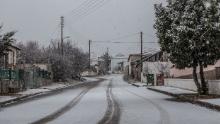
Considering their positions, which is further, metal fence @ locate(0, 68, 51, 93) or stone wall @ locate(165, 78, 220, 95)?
metal fence @ locate(0, 68, 51, 93)

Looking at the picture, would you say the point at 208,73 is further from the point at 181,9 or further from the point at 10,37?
the point at 10,37

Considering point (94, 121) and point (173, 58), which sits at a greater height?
point (173, 58)

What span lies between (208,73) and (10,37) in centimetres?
1575

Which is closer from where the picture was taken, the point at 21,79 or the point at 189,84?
the point at 189,84

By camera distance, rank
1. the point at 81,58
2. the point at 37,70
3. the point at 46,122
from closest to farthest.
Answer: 1. the point at 46,122
2. the point at 37,70
3. the point at 81,58

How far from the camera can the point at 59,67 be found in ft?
276

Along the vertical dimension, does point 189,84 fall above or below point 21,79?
below

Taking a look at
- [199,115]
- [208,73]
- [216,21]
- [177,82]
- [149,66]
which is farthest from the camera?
[149,66]

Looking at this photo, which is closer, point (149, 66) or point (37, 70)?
point (37, 70)

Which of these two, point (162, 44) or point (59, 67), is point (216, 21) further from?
point (59, 67)

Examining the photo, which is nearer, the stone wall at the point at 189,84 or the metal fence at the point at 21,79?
the stone wall at the point at 189,84

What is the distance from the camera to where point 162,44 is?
123 ft

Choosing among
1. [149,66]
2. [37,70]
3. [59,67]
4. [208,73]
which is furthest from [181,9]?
[149,66]

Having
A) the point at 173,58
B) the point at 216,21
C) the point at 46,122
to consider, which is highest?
the point at 216,21
